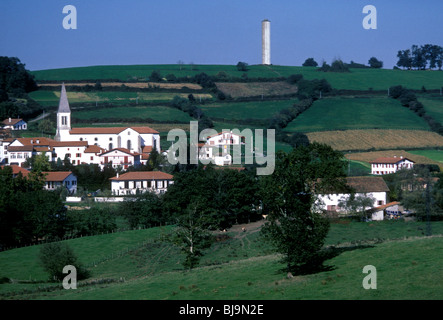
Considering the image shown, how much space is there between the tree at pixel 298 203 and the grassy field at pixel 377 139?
60.4 meters

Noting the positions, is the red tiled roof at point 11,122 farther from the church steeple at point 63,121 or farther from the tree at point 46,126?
the church steeple at point 63,121

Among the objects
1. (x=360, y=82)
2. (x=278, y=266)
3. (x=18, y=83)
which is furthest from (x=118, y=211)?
(x=360, y=82)

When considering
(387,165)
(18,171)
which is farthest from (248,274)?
(387,165)

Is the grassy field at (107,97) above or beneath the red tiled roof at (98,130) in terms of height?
above

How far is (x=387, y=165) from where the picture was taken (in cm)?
7888

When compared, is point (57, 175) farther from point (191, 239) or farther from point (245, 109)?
point (245, 109)

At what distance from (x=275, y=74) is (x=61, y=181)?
251 feet

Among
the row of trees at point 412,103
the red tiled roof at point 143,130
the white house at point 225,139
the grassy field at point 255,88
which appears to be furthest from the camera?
the grassy field at point 255,88

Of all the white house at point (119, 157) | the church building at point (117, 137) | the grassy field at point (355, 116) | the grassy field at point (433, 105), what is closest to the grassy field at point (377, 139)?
the grassy field at point (355, 116)

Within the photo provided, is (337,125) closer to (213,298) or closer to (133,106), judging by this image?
(133,106)

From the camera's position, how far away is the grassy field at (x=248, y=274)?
2339 centimetres

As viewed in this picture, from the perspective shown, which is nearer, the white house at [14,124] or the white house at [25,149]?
the white house at [25,149]

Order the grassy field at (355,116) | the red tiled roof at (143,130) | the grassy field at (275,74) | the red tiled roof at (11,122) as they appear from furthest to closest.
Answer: the grassy field at (275,74) → the grassy field at (355,116) → the red tiled roof at (11,122) → the red tiled roof at (143,130)

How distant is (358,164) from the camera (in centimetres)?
8044
